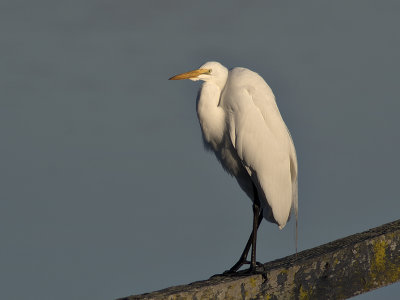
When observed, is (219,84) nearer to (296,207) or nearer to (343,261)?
(296,207)

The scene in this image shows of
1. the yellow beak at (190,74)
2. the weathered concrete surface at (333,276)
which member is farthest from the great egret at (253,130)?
the weathered concrete surface at (333,276)

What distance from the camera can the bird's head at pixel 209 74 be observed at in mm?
6496

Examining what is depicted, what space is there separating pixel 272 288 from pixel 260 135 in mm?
2974

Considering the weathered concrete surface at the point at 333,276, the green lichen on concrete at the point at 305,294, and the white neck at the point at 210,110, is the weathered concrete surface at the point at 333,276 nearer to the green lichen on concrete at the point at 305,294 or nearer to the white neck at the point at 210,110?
the green lichen on concrete at the point at 305,294

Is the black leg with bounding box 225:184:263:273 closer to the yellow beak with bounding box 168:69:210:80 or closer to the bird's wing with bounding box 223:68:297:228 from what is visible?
the bird's wing with bounding box 223:68:297:228

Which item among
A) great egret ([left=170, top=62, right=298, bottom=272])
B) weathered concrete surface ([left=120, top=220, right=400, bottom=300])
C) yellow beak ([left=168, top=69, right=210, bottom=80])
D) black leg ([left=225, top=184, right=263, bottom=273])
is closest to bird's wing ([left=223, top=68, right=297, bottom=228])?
great egret ([left=170, top=62, right=298, bottom=272])

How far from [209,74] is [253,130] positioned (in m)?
0.78

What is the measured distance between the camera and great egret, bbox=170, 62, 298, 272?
21.4 ft

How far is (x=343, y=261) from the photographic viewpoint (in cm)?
375

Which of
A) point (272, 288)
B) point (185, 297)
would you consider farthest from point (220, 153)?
point (185, 297)

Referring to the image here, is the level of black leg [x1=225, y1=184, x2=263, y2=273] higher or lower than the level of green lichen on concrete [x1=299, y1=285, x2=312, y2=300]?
higher

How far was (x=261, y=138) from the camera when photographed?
21.6 feet

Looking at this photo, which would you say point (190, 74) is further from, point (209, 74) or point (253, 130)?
point (253, 130)

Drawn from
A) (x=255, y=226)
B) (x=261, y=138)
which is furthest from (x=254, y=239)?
(x=261, y=138)
